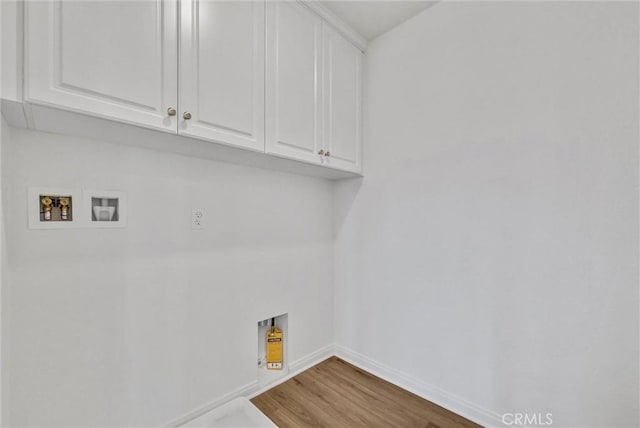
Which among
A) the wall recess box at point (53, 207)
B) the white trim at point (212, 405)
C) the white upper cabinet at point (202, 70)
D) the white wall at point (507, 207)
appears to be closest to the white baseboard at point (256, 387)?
the white trim at point (212, 405)

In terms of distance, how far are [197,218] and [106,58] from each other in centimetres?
78

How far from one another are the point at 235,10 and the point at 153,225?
110cm

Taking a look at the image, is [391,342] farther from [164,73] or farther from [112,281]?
[164,73]

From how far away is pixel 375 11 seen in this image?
172 cm

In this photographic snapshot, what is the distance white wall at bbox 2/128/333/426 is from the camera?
105cm

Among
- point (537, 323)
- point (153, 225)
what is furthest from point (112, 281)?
point (537, 323)

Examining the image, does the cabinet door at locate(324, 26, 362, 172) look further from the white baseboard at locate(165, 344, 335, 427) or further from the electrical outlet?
the white baseboard at locate(165, 344, 335, 427)

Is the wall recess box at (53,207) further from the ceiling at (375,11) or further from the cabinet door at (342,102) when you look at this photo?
the ceiling at (375,11)

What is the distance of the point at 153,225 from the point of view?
134 cm

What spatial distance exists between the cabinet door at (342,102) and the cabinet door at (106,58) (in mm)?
916

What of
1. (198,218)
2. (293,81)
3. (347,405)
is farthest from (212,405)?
(293,81)

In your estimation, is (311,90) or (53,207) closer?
(53,207)

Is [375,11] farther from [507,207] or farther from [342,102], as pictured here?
[507,207]

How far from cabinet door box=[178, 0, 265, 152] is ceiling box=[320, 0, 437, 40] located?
0.57 meters
